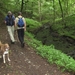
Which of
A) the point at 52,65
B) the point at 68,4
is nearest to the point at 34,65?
the point at 52,65

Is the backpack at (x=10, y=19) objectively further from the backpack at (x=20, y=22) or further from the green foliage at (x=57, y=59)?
the green foliage at (x=57, y=59)

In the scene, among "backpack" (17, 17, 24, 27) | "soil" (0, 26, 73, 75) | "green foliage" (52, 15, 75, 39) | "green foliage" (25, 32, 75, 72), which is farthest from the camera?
"green foliage" (52, 15, 75, 39)

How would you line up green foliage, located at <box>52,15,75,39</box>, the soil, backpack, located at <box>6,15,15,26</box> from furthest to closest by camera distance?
green foliage, located at <box>52,15,75,39</box>, backpack, located at <box>6,15,15,26</box>, the soil

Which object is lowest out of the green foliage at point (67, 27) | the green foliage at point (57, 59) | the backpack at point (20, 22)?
the green foliage at point (57, 59)

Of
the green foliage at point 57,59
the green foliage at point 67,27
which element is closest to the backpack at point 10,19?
the green foliage at point 57,59

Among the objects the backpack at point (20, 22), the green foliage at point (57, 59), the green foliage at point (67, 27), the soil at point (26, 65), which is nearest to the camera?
the soil at point (26, 65)

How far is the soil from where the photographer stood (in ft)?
31.9

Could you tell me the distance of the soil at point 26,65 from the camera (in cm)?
973

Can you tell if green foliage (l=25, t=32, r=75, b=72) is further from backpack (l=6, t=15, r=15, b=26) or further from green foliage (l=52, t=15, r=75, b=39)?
green foliage (l=52, t=15, r=75, b=39)

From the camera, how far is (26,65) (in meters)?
10.4

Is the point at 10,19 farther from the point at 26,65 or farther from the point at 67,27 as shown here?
the point at 67,27

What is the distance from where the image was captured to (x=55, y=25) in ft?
64.3

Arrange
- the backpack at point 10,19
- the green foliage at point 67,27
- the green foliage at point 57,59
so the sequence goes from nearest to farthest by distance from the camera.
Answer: the green foliage at point 57,59 < the backpack at point 10,19 < the green foliage at point 67,27

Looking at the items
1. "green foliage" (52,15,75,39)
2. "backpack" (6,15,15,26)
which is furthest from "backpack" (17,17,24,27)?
"green foliage" (52,15,75,39)
